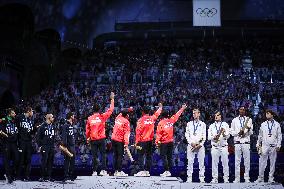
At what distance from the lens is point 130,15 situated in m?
26.7

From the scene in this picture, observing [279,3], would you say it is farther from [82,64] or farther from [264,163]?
[264,163]

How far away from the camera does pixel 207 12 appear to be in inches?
924

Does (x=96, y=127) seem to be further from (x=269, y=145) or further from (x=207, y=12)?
(x=207, y=12)

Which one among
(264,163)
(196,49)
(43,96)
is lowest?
(264,163)

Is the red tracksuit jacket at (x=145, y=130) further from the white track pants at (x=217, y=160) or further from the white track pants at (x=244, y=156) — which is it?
the white track pants at (x=244, y=156)

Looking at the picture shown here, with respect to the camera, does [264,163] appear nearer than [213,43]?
Yes

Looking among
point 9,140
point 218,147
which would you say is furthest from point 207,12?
point 9,140

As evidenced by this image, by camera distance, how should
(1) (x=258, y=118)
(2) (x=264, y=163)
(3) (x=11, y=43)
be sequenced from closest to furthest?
1. (2) (x=264, y=163)
2. (1) (x=258, y=118)
3. (3) (x=11, y=43)

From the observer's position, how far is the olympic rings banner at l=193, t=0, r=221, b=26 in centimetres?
2341

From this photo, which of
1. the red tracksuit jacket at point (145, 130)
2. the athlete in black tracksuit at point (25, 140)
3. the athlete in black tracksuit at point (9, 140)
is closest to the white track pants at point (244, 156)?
the red tracksuit jacket at point (145, 130)

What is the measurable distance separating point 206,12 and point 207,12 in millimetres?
63

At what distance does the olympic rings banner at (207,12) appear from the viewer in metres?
23.4

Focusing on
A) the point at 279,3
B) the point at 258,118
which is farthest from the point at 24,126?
the point at 279,3

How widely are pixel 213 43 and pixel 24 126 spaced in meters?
19.1
